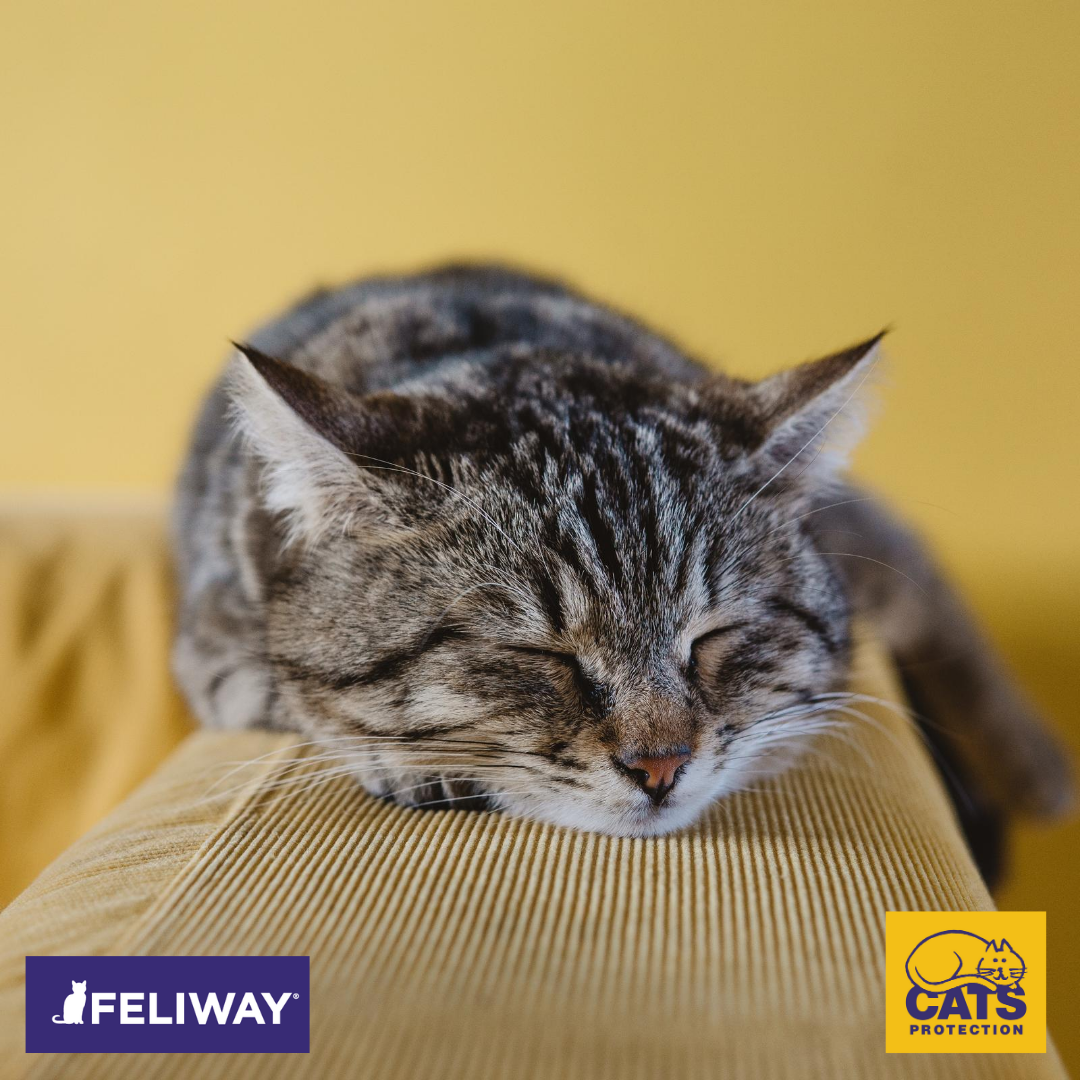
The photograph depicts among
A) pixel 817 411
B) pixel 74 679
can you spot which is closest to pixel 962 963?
pixel 817 411

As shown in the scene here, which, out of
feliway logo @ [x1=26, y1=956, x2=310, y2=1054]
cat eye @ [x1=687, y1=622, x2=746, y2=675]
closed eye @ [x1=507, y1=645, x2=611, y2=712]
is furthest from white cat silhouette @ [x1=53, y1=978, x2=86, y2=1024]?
cat eye @ [x1=687, y1=622, x2=746, y2=675]

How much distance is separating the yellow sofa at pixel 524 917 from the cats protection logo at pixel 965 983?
12mm

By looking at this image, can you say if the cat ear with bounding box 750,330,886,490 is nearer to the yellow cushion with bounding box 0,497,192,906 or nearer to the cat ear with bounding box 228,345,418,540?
the cat ear with bounding box 228,345,418,540

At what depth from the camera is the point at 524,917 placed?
24.4 inches

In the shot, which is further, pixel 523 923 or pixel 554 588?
pixel 554 588

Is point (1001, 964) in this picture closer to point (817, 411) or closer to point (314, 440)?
point (817, 411)

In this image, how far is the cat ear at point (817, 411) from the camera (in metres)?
0.95

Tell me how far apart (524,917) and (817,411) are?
0.58 m

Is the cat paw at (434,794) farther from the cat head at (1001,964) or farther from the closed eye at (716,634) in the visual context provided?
the cat head at (1001,964)

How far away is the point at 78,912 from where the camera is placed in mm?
665

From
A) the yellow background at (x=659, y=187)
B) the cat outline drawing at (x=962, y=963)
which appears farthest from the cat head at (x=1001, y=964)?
the yellow background at (x=659, y=187)

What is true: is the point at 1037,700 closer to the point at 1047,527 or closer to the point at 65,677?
the point at 1047,527

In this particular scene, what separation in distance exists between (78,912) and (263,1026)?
21 cm

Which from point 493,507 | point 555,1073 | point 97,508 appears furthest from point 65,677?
point 555,1073
